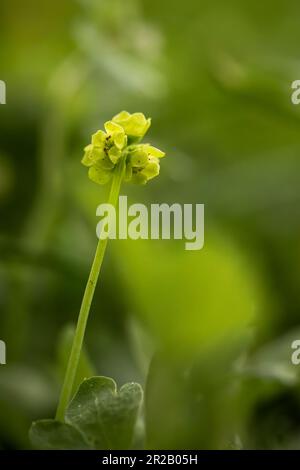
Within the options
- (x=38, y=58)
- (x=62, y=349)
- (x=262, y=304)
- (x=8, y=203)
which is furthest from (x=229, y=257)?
(x=38, y=58)

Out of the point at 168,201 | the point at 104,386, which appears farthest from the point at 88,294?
the point at 168,201

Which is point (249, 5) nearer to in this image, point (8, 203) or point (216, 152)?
point (216, 152)

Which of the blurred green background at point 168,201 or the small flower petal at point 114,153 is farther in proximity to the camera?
the blurred green background at point 168,201

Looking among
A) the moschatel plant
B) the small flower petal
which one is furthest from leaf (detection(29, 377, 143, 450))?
the small flower petal

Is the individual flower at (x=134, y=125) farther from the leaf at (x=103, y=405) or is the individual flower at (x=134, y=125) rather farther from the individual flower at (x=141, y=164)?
the leaf at (x=103, y=405)

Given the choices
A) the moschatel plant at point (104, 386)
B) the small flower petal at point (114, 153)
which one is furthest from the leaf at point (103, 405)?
A: the small flower petal at point (114, 153)

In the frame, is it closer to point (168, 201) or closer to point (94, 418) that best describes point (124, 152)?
point (94, 418)
